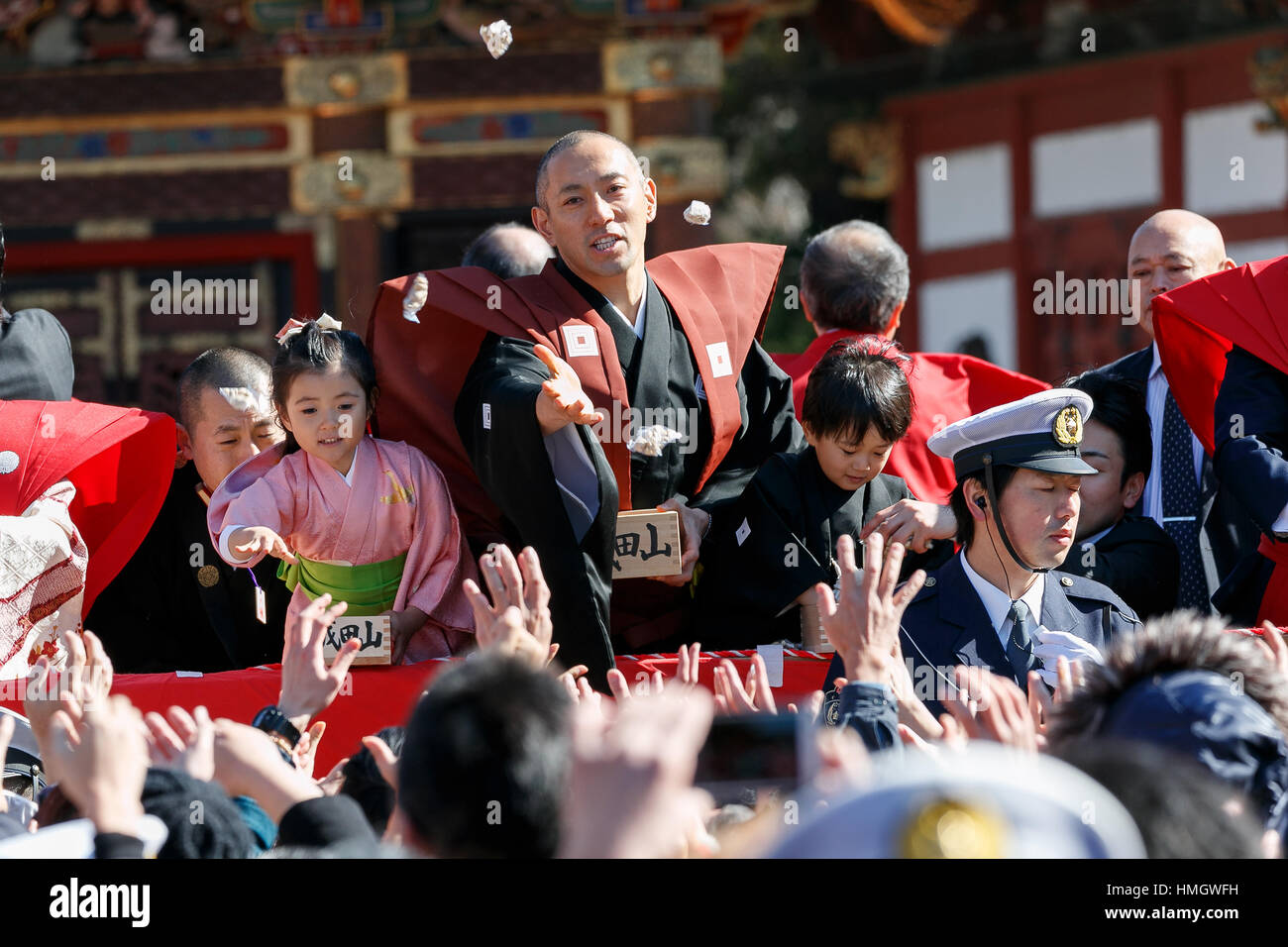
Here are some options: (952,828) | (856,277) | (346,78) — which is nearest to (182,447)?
(856,277)

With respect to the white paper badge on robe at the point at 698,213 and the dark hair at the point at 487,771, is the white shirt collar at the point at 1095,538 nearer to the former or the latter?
the white paper badge on robe at the point at 698,213

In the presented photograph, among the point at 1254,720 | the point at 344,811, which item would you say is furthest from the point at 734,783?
the point at 1254,720

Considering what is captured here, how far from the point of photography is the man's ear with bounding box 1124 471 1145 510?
4.14 metres

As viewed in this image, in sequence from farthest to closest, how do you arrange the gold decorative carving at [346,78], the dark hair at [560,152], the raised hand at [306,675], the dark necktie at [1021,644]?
1. the gold decorative carving at [346,78]
2. the dark hair at [560,152]
3. the dark necktie at [1021,644]
4. the raised hand at [306,675]

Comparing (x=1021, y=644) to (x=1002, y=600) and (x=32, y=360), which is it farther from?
(x=32, y=360)

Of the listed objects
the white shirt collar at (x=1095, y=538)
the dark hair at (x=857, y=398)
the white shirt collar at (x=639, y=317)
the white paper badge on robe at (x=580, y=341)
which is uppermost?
the white shirt collar at (x=639, y=317)

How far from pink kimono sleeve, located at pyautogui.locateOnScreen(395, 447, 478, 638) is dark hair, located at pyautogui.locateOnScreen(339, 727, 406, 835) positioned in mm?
1185

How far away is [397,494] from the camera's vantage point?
150 inches

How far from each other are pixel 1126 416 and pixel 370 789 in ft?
7.68

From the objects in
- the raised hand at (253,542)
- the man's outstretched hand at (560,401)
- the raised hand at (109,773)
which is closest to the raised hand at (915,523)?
the man's outstretched hand at (560,401)

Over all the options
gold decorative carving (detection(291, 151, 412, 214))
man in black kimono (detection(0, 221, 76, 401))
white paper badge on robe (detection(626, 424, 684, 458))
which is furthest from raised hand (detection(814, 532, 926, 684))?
gold decorative carving (detection(291, 151, 412, 214))

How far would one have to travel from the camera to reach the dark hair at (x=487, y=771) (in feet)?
6.02
